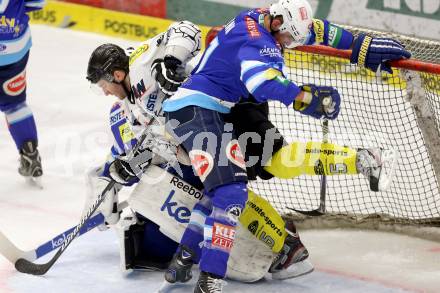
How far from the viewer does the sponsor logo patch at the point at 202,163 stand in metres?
3.99

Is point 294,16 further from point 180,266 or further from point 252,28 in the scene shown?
point 180,266

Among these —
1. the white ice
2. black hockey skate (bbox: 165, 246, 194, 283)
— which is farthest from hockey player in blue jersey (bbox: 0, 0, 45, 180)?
black hockey skate (bbox: 165, 246, 194, 283)

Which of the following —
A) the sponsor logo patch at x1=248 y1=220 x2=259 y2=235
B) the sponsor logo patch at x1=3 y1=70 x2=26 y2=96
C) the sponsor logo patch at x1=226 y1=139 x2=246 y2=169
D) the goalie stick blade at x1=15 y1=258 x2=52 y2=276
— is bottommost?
the goalie stick blade at x1=15 y1=258 x2=52 y2=276

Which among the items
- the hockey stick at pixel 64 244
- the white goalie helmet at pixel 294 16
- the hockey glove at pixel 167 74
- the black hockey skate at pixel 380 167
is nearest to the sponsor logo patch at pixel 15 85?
the hockey stick at pixel 64 244

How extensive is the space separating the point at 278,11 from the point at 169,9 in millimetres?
3812

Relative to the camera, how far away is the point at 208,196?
13.5 ft

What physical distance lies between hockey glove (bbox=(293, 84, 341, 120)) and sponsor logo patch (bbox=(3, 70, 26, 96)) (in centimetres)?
201

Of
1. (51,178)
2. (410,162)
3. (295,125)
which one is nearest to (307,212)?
(410,162)

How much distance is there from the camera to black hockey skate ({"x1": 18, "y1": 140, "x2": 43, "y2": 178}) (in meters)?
5.50

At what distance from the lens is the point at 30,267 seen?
172 inches

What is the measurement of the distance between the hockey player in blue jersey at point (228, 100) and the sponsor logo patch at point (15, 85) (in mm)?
1500

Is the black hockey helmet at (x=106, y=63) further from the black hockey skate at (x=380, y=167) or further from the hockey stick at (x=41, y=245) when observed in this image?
the black hockey skate at (x=380, y=167)

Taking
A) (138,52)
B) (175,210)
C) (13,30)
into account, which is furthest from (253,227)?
(13,30)

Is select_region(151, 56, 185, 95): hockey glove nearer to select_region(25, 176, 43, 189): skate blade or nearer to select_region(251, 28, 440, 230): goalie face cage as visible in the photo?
select_region(251, 28, 440, 230): goalie face cage
